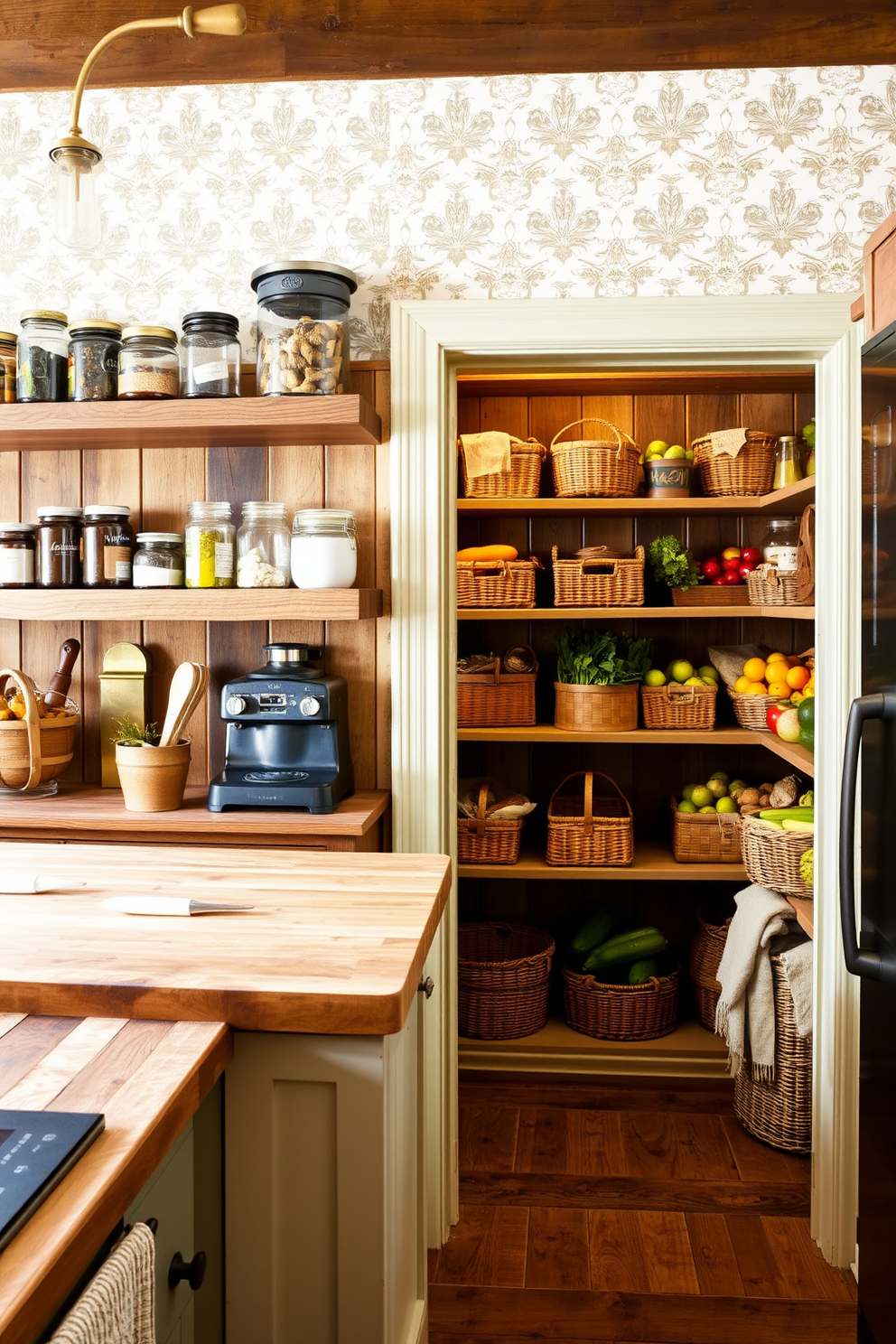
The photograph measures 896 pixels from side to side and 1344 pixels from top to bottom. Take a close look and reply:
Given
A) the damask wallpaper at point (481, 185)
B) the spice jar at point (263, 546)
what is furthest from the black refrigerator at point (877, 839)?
the spice jar at point (263, 546)

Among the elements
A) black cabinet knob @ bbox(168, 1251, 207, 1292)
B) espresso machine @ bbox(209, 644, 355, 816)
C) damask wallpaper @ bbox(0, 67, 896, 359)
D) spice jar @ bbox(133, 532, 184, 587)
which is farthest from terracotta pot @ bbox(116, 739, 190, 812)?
black cabinet knob @ bbox(168, 1251, 207, 1292)

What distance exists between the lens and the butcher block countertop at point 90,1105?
2.24 ft

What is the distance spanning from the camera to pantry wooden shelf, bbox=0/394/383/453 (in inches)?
84.2

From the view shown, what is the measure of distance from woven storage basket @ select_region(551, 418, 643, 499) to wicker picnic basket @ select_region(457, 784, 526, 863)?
1056 mm

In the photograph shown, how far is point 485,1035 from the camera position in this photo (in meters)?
3.29

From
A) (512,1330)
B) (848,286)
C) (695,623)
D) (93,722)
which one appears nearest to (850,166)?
(848,286)

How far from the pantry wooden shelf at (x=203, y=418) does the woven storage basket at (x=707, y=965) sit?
197cm

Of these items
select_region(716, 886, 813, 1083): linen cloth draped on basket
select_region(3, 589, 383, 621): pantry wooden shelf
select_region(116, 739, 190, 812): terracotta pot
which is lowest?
select_region(716, 886, 813, 1083): linen cloth draped on basket

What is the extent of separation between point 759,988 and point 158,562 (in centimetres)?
185

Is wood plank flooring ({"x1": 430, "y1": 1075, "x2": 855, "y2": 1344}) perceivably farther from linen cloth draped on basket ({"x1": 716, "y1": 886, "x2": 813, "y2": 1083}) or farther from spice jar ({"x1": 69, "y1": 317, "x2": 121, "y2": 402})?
spice jar ({"x1": 69, "y1": 317, "x2": 121, "y2": 402})

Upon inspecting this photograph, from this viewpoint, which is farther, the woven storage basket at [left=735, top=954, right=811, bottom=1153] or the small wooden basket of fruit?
the woven storage basket at [left=735, top=954, right=811, bottom=1153]

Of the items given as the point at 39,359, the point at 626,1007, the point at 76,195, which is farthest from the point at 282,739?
the point at 626,1007

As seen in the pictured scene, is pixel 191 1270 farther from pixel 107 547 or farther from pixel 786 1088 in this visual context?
pixel 786 1088

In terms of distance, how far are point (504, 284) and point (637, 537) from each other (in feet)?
4.90
